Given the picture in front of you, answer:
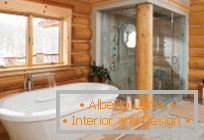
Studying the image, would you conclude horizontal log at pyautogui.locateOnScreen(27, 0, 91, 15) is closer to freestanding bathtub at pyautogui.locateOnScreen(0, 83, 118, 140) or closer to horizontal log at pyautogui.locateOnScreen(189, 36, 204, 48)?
freestanding bathtub at pyautogui.locateOnScreen(0, 83, 118, 140)

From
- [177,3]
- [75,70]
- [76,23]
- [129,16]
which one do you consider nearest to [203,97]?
[177,3]

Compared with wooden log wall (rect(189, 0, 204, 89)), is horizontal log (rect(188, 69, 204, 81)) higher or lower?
lower

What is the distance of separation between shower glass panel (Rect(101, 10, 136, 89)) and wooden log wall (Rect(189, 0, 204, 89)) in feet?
5.75

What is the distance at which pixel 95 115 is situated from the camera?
2.56m

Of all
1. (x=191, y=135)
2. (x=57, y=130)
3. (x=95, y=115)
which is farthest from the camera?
(x=191, y=135)

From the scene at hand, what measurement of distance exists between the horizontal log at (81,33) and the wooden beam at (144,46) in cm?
102

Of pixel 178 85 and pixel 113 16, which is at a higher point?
pixel 113 16

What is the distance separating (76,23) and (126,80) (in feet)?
4.88

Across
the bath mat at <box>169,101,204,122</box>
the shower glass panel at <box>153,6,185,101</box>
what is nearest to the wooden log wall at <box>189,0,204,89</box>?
the shower glass panel at <box>153,6,185,101</box>

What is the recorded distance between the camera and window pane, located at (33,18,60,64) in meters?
3.25

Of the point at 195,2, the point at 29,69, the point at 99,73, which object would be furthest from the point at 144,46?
the point at 195,2

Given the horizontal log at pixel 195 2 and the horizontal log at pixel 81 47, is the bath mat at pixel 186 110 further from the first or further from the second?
the horizontal log at pixel 195 2

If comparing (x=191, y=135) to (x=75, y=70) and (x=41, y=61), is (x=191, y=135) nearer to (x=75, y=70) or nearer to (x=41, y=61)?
(x=75, y=70)

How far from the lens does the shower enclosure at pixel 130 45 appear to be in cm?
384
